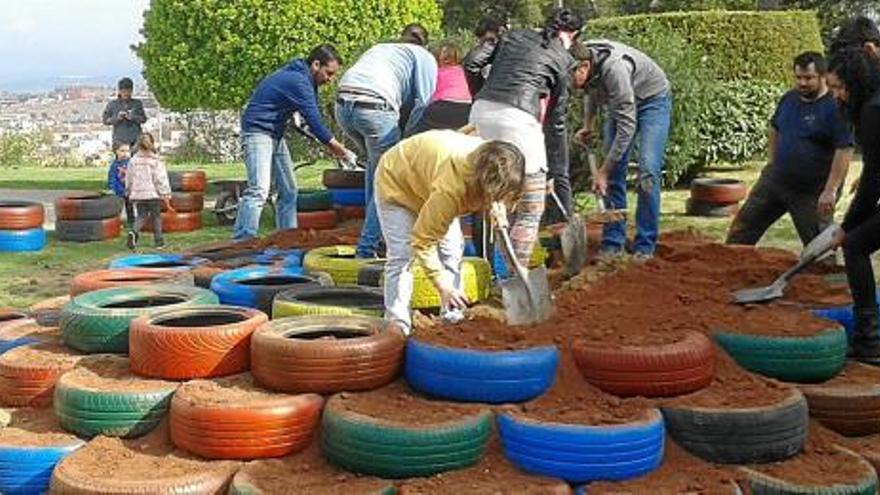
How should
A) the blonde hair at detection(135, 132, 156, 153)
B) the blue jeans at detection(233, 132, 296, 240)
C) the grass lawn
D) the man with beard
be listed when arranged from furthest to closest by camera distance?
the blonde hair at detection(135, 132, 156, 153) < the grass lawn < the blue jeans at detection(233, 132, 296, 240) < the man with beard

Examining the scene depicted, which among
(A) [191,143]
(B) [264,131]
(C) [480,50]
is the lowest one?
(A) [191,143]

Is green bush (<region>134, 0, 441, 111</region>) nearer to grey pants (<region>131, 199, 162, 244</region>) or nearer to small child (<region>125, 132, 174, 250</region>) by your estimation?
small child (<region>125, 132, 174, 250</region>)

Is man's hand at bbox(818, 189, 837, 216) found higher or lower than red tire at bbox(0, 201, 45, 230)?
higher


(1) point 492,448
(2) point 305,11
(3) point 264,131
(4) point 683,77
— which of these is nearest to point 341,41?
(2) point 305,11

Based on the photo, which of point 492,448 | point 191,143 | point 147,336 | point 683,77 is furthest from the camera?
point 191,143

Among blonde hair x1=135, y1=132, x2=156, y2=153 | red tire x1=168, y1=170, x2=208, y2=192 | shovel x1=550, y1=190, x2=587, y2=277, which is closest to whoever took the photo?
shovel x1=550, y1=190, x2=587, y2=277

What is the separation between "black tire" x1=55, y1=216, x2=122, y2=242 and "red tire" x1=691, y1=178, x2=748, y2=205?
21.5ft

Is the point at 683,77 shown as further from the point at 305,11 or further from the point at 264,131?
the point at 264,131

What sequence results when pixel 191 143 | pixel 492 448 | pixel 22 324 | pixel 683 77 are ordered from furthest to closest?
pixel 191 143
pixel 683 77
pixel 22 324
pixel 492 448

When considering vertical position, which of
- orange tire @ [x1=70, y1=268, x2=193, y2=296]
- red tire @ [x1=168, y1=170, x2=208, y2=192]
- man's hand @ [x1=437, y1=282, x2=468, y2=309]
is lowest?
red tire @ [x1=168, y1=170, x2=208, y2=192]

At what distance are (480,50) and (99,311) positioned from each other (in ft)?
11.0

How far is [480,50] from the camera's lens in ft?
23.9

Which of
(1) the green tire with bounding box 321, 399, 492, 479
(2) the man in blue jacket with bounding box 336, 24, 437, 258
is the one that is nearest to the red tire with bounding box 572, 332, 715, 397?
(1) the green tire with bounding box 321, 399, 492, 479

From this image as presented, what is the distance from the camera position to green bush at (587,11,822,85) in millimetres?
14898
